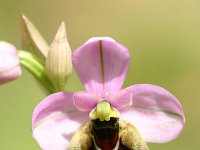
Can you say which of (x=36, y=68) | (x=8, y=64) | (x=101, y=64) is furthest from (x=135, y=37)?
(x=101, y=64)

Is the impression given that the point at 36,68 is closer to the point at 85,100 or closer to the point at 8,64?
the point at 8,64

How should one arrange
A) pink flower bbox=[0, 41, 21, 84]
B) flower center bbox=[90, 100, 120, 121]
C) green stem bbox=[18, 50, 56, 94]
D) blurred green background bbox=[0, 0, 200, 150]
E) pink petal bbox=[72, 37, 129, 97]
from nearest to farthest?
pink petal bbox=[72, 37, 129, 97]
flower center bbox=[90, 100, 120, 121]
pink flower bbox=[0, 41, 21, 84]
green stem bbox=[18, 50, 56, 94]
blurred green background bbox=[0, 0, 200, 150]

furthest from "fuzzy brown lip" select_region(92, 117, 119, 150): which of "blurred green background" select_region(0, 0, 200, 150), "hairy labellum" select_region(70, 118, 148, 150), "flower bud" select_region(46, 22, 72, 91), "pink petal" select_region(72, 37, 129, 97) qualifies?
"blurred green background" select_region(0, 0, 200, 150)

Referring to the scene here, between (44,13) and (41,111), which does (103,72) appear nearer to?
(41,111)

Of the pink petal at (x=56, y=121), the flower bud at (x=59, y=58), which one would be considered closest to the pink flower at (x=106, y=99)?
the pink petal at (x=56, y=121)

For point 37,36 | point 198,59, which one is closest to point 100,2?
point 198,59

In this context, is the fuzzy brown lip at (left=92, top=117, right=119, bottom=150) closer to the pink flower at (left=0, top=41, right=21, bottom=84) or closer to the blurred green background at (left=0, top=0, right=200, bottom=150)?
the pink flower at (left=0, top=41, right=21, bottom=84)
